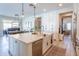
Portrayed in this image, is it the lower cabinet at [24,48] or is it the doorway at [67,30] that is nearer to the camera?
the lower cabinet at [24,48]

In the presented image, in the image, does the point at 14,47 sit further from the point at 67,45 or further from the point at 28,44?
the point at 67,45

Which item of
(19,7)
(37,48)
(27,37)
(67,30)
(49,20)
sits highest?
(19,7)

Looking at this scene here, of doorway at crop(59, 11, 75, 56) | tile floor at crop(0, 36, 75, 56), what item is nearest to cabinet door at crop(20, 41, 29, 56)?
tile floor at crop(0, 36, 75, 56)

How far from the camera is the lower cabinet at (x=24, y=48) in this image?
1.67m

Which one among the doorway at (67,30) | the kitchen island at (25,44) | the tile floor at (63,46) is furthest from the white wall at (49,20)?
the tile floor at (63,46)

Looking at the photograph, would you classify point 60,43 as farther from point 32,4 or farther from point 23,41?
point 32,4

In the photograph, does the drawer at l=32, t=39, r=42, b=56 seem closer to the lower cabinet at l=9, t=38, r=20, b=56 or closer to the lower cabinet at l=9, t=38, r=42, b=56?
the lower cabinet at l=9, t=38, r=42, b=56

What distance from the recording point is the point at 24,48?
65.6 inches

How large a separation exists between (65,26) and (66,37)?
21 centimetres

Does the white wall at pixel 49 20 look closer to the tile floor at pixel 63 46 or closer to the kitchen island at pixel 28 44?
the kitchen island at pixel 28 44

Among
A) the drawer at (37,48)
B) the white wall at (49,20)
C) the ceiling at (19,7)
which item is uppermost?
the ceiling at (19,7)

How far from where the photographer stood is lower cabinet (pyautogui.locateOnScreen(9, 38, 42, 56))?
1.67 m

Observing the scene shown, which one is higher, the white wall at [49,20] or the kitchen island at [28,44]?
the white wall at [49,20]

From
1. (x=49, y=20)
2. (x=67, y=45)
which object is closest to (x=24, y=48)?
(x=49, y=20)
